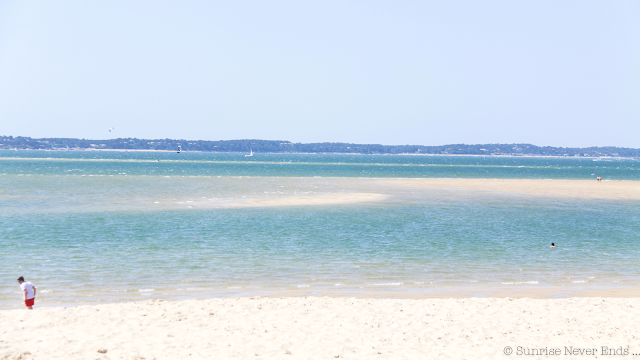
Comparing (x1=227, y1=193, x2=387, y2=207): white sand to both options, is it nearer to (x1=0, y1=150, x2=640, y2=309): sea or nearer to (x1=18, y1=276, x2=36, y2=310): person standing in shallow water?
(x1=0, y1=150, x2=640, y2=309): sea

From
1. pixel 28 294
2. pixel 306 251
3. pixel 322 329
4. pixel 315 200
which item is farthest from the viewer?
pixel 315 200

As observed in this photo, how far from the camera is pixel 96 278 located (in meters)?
19.7

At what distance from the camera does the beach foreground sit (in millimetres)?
11508

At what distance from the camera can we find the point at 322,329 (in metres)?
13.2

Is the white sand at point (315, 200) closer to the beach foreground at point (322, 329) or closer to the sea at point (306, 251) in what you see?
the sea at point (306, 251)

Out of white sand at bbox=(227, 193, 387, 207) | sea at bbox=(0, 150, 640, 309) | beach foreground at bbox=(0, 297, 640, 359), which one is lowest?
white sand at bbox=(227, 193, 387, 207)

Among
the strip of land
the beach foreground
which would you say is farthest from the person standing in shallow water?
the strip of land

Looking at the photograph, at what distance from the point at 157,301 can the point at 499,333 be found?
9.37 meters

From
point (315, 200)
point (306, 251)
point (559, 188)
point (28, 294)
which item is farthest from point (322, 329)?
point (559, 188)

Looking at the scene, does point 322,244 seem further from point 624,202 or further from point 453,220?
point 624,202

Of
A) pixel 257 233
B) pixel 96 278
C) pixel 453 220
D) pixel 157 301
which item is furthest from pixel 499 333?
pixel 453 220

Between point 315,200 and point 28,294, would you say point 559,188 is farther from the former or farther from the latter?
point 28,294

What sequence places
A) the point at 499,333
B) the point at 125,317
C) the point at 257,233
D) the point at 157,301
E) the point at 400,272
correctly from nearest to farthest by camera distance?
the point at 499,333
the point at 125,317
the point at 157,301
the point at 400,272
the point at 257,233

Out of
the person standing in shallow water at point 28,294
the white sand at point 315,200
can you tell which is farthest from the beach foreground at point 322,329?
the white sand at point 315,200
